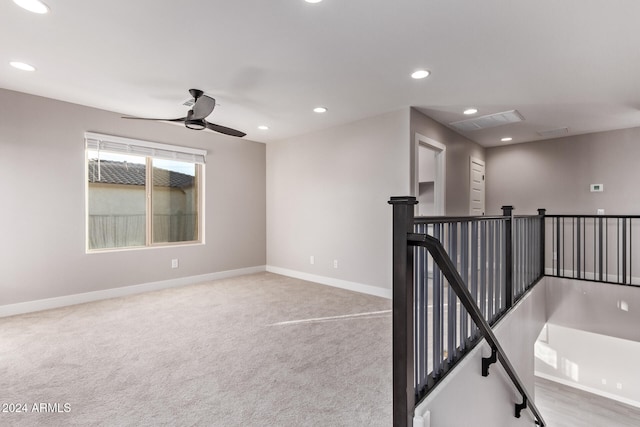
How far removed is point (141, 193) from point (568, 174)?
23.6 feet

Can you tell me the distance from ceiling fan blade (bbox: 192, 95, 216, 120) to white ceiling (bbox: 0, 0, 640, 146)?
20 cm

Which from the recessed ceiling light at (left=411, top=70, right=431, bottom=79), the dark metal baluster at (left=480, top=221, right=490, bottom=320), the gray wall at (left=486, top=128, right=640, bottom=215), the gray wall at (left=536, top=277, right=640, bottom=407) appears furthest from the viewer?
the gray wall at (left=486, top=128, right=640, bottom=215)

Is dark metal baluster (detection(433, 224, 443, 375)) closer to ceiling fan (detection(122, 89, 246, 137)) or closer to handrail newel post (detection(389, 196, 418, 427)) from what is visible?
handrail newel post (detection(389, 196, 418, 427))

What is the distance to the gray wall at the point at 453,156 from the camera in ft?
13.7

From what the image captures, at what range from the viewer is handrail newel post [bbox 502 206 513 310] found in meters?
2.78

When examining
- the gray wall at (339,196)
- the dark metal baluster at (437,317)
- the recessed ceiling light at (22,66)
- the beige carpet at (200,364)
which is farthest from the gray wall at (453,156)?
the recessed ceiling light at (22,66)

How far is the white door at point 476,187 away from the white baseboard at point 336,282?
8.69ft

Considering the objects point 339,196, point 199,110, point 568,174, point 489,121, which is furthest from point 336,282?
point 568,174

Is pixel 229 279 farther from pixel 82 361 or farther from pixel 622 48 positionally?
pixel 622 48

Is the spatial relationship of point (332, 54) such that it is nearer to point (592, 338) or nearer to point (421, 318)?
point (421, 318)

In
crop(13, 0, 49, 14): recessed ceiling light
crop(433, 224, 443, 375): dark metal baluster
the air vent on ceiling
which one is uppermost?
the air vent on ceiling

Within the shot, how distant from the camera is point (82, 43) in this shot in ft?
7.91

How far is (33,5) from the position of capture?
196cm

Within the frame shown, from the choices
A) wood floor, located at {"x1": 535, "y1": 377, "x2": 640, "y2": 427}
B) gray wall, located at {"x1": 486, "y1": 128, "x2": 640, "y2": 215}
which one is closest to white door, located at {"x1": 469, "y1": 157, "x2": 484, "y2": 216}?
gray wall, located at {"x1": 486, "y1": 128, "x2": 640, "y2": 215}
